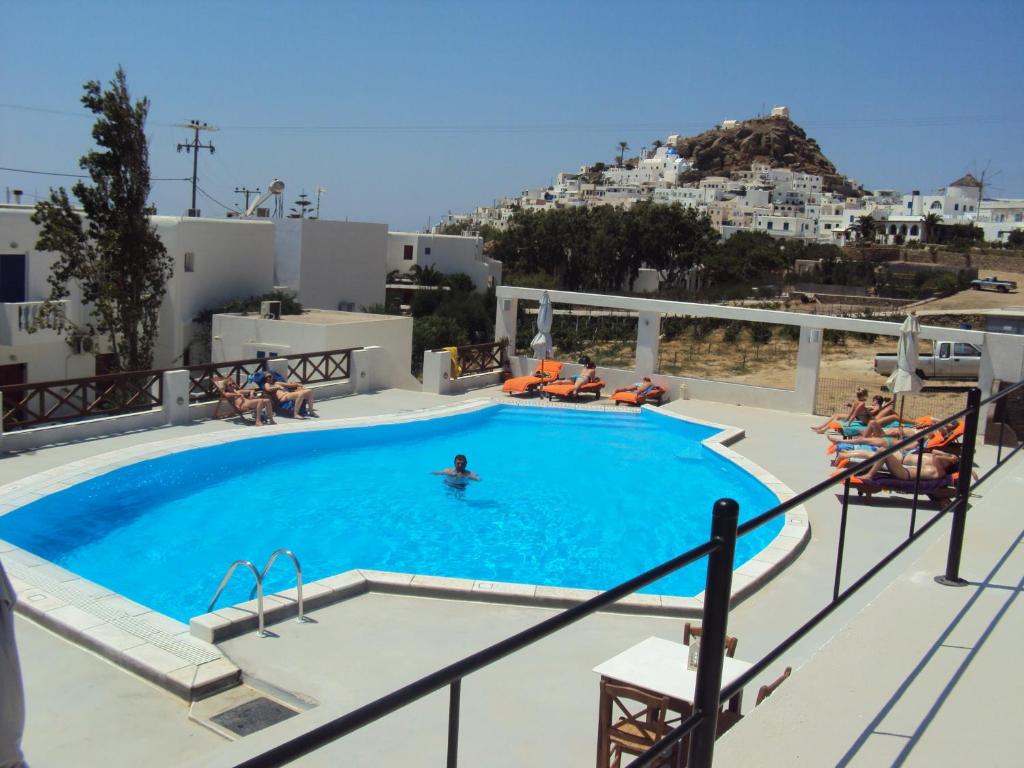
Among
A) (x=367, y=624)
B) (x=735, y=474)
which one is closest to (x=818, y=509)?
(x=735, y=474)

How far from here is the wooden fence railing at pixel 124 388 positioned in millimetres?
13766

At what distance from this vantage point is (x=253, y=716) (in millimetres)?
6172

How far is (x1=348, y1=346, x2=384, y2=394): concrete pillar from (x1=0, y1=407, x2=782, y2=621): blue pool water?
2.90 m

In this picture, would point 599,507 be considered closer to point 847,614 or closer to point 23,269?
point 847,614

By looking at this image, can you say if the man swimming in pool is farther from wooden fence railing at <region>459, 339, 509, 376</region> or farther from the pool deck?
wooden fence railing at <region>459, 339, 509, 376</region>

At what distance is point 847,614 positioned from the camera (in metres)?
7.76

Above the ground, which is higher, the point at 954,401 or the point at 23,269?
the point at 23,269

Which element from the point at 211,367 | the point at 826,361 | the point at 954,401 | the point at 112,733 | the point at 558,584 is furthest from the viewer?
the point at 826,361

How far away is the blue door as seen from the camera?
929 inches

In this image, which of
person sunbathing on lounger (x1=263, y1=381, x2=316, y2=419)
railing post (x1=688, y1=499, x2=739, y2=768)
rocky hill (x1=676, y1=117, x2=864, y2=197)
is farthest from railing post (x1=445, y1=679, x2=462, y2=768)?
rocky hill (x1=676, y1=117, x2=864, y2=197)

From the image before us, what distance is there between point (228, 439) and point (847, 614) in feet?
32.8

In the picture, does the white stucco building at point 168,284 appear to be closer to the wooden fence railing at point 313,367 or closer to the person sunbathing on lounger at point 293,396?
the wooden fence railing at point 313,367

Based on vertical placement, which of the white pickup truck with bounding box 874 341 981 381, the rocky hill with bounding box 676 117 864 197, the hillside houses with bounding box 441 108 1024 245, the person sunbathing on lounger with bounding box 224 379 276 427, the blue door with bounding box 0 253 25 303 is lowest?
the person sunbathing on lounger with bounding box 224 379 276 427

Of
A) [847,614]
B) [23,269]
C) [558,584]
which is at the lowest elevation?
[558,584]
